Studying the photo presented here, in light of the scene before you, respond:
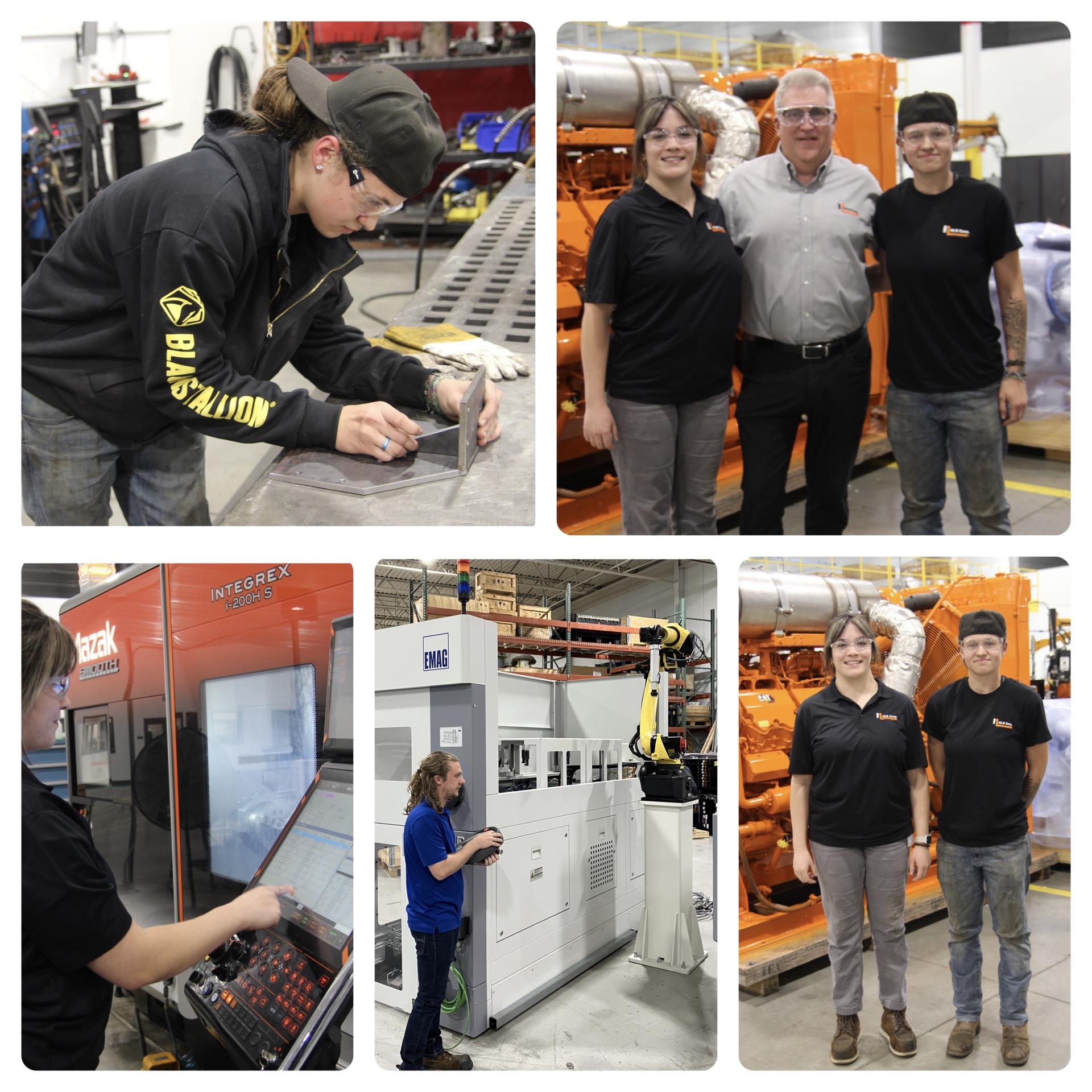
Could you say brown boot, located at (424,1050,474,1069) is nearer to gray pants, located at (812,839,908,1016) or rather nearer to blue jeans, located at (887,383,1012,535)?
gray pants, located at (812,839,908,1016)

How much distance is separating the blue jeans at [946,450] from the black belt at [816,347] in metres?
0.26

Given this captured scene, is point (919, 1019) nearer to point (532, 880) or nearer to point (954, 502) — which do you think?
point (532, 880)

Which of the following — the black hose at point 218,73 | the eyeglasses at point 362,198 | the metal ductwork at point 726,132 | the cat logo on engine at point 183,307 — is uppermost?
the black hose at point 218,73

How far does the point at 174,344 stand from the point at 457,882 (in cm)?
180

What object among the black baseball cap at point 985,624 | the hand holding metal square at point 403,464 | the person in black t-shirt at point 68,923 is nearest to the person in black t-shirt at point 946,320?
the black baseball cap at point 985,624

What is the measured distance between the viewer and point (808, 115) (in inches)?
103

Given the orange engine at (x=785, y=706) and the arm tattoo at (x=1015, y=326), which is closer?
the arm tattoo at (x=1015, y=326)

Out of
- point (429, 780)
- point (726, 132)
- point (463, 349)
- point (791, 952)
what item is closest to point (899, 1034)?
point (791, 952)

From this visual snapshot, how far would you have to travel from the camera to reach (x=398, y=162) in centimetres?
189

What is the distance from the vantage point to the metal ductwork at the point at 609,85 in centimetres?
332

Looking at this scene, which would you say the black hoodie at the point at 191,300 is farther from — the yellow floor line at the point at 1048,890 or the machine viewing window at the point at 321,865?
the yellow floor line at the point at 1048,890

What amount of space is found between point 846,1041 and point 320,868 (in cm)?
157
